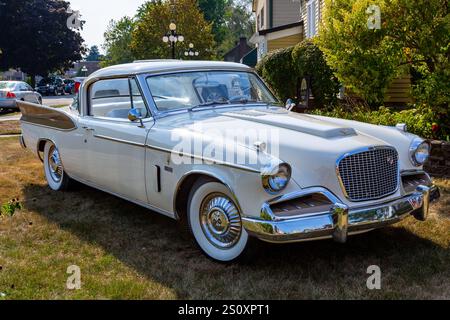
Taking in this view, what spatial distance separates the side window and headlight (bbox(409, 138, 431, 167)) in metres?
2.40

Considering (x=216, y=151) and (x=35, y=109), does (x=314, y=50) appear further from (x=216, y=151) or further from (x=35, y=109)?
(x=216, y=151)

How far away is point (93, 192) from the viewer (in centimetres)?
662

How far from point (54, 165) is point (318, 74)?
276 inches

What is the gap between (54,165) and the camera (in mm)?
6738

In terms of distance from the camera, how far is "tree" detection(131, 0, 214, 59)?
36969 millimetres

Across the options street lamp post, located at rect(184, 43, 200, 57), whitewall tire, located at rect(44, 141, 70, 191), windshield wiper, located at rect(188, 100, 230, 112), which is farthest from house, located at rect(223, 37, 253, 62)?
windshield wiper, located at rect(188, 100, 230, 112)

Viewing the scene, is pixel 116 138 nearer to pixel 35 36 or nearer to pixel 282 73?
pixel 282 73

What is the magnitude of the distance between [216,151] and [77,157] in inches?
98.2

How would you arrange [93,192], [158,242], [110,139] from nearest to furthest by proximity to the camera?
[158,242], [110,139], [93,192]

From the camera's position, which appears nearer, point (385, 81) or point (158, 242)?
point (158, 242)

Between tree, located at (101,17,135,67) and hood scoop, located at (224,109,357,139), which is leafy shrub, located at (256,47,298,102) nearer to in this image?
hood scoop, located at (224,109,357,139)

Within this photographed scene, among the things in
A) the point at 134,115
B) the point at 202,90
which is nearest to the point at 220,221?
the point at 134,115

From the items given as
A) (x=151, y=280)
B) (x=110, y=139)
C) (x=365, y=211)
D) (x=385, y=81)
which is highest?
(x=385, y=81)

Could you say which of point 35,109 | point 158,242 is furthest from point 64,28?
point 158,242
